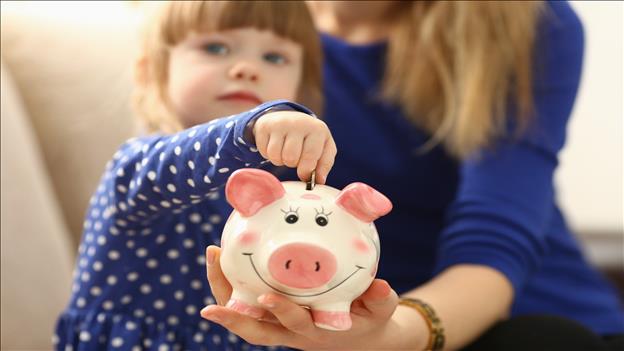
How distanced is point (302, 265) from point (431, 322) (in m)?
0.29

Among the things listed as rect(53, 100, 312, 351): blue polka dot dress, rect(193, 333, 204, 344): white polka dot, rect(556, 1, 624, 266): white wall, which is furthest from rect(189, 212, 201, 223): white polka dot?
rect(556, 1, 624, 266): white wall

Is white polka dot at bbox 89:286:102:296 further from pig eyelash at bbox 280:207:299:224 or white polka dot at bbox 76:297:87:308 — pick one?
pig eyelash at bbox 280:207:299:224

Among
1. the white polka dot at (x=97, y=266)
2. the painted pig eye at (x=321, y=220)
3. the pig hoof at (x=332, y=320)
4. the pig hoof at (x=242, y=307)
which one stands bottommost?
the white polka dot at (x=97, y=266)

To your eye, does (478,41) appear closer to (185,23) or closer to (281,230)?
(185,23)

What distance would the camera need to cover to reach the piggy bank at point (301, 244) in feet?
1.50

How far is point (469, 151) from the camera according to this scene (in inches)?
35.9

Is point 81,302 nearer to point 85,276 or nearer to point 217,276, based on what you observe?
point 85,276

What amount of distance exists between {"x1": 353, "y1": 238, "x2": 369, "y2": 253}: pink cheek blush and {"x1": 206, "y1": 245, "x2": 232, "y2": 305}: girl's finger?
0.32ft

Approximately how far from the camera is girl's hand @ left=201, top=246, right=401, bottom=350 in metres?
0.49

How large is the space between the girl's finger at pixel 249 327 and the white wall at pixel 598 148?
3.13ft

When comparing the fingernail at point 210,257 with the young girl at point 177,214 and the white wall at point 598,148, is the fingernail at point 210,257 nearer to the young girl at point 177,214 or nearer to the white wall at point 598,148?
the young girl at point 177,214

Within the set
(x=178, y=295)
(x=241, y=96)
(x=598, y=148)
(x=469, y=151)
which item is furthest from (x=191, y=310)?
(x=598, y=148)

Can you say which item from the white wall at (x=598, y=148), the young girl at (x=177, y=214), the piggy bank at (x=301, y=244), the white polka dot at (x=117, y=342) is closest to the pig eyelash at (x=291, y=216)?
the piggy bank at (x=301, y=244)

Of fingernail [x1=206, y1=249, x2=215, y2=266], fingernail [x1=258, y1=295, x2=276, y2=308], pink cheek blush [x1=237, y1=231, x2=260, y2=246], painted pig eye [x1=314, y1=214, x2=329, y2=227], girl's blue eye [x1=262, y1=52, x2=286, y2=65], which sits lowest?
fingernail [x1=258, y1=295, x2=276, y2=308]
